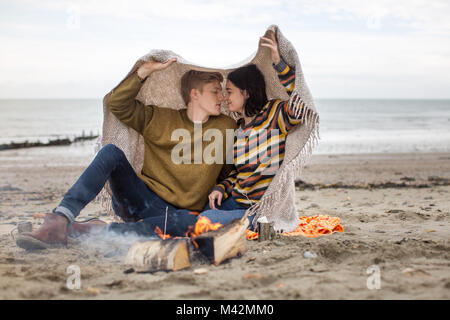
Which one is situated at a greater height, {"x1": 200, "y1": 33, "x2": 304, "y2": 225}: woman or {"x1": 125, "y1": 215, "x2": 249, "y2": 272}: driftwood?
{"x1": 200, "y1": 33, "x2": 304, "y2": 225}: woman

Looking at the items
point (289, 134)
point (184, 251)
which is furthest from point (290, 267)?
point (289, 134)

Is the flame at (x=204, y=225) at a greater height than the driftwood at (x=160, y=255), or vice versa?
the flame at (x=204, y=225)

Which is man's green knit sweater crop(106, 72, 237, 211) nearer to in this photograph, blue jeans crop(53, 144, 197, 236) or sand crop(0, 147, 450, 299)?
blue jeans crop(53, 144, 197, 236)

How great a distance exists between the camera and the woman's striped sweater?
364cm

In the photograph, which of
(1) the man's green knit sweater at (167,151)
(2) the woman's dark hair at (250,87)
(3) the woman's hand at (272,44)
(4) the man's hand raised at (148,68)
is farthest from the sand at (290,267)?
(3) the woman's hand at (272,44)

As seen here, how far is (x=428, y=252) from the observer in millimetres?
3016

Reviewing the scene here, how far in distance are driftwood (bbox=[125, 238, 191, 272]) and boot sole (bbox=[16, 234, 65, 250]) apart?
0.66 m

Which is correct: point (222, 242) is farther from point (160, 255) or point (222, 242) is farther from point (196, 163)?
point (196, 163)

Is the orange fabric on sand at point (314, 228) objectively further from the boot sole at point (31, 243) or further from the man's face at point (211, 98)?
the boot sole at point (31, 243)

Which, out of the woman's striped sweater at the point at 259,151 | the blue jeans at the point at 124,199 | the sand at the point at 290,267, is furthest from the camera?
the woman's striped sweater at the point at 259,151

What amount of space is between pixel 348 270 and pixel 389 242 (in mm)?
715

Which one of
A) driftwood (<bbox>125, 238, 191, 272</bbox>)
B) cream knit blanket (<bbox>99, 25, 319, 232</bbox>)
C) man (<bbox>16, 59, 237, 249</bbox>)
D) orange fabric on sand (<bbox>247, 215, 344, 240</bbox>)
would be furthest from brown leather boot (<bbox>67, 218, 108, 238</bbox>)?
orange fabric on sand (<bbox>247, 215, 344, 240</bbox>)

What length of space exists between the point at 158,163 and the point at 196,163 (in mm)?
343

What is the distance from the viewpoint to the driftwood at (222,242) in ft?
9.44
